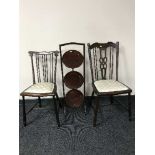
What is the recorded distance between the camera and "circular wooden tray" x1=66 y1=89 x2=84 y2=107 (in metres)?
2.68

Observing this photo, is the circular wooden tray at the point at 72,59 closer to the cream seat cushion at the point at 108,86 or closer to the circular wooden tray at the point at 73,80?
the circular wooden tray at the point at 73,80

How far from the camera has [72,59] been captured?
103 inches

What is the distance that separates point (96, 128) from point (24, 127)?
79cm

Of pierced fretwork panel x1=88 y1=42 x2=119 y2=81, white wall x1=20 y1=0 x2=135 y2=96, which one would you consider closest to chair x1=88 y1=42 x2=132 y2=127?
pierced fretwork panel x1=88 y1=42 x2=119 y2=81

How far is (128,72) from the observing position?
302cm

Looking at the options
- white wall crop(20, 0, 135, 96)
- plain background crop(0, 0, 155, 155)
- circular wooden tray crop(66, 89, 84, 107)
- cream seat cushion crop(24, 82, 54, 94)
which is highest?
white wall crop(20, 0, 135, 96)

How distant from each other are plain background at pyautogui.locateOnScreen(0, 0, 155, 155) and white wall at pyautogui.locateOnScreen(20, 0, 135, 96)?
2.05 m

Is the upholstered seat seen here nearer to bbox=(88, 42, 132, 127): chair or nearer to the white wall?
bbox=(88, 42, 132, 127): chair
